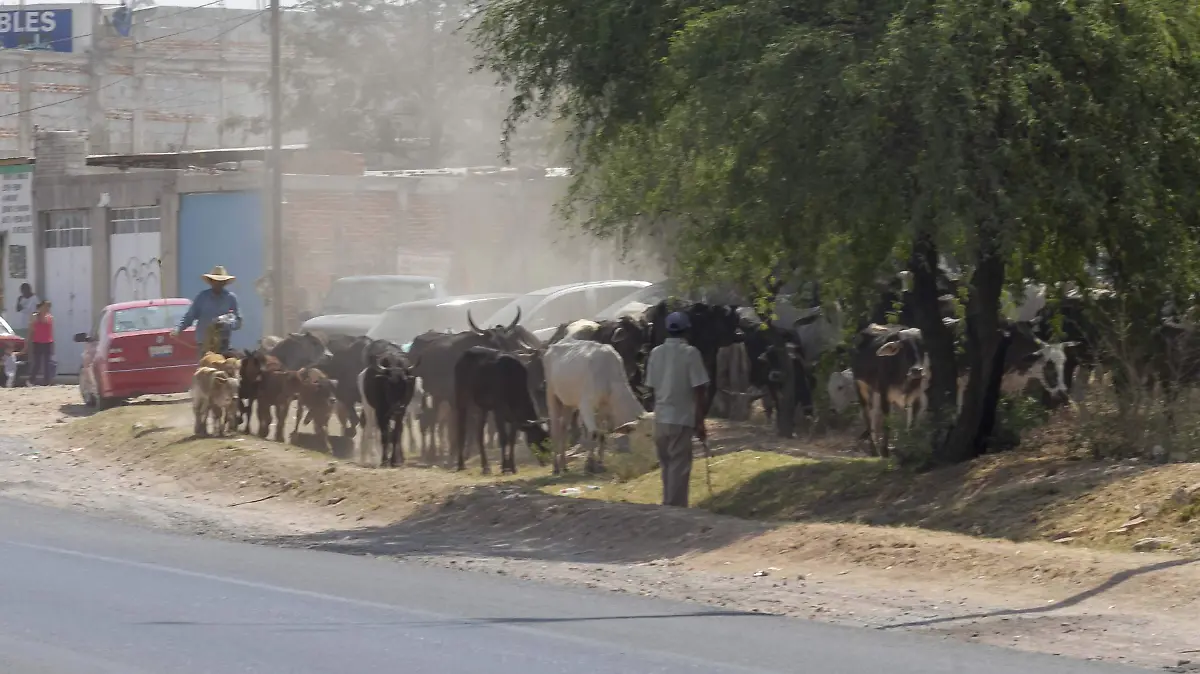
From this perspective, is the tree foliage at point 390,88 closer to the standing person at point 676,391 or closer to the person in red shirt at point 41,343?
the person in red shirt at point 41,343

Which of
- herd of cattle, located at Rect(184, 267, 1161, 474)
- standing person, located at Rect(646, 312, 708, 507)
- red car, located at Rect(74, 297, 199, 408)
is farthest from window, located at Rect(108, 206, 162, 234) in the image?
standing person, located at Rect(646, 312, 708, 507)

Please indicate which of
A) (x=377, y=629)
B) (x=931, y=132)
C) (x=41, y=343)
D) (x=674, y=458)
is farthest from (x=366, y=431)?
(x=41, y=343)

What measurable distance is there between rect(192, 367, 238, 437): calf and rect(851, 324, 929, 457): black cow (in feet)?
26.8

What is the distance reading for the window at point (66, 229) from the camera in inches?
1813

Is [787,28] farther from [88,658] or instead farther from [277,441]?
[277,441]

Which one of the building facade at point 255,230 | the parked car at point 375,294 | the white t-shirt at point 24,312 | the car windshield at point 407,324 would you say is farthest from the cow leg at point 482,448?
the white t-shirt at point 24,312

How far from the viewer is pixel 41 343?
36406 millimetres

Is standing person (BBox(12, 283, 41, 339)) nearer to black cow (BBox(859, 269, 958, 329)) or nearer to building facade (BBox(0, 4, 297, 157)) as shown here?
building facade (BBox(0, 4, 297, 157))

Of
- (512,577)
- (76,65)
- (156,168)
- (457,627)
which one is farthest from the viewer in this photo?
(76,65)

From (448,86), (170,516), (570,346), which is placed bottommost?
(170,516)

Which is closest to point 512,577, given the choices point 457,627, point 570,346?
point 457,627

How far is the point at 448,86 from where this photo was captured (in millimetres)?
64188

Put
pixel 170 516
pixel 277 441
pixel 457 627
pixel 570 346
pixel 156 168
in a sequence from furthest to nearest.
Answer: pixel 156 168
pixel 277 441
pixel 570 346
pixel 170 516
pixel 457 627

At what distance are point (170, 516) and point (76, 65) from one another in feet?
168
